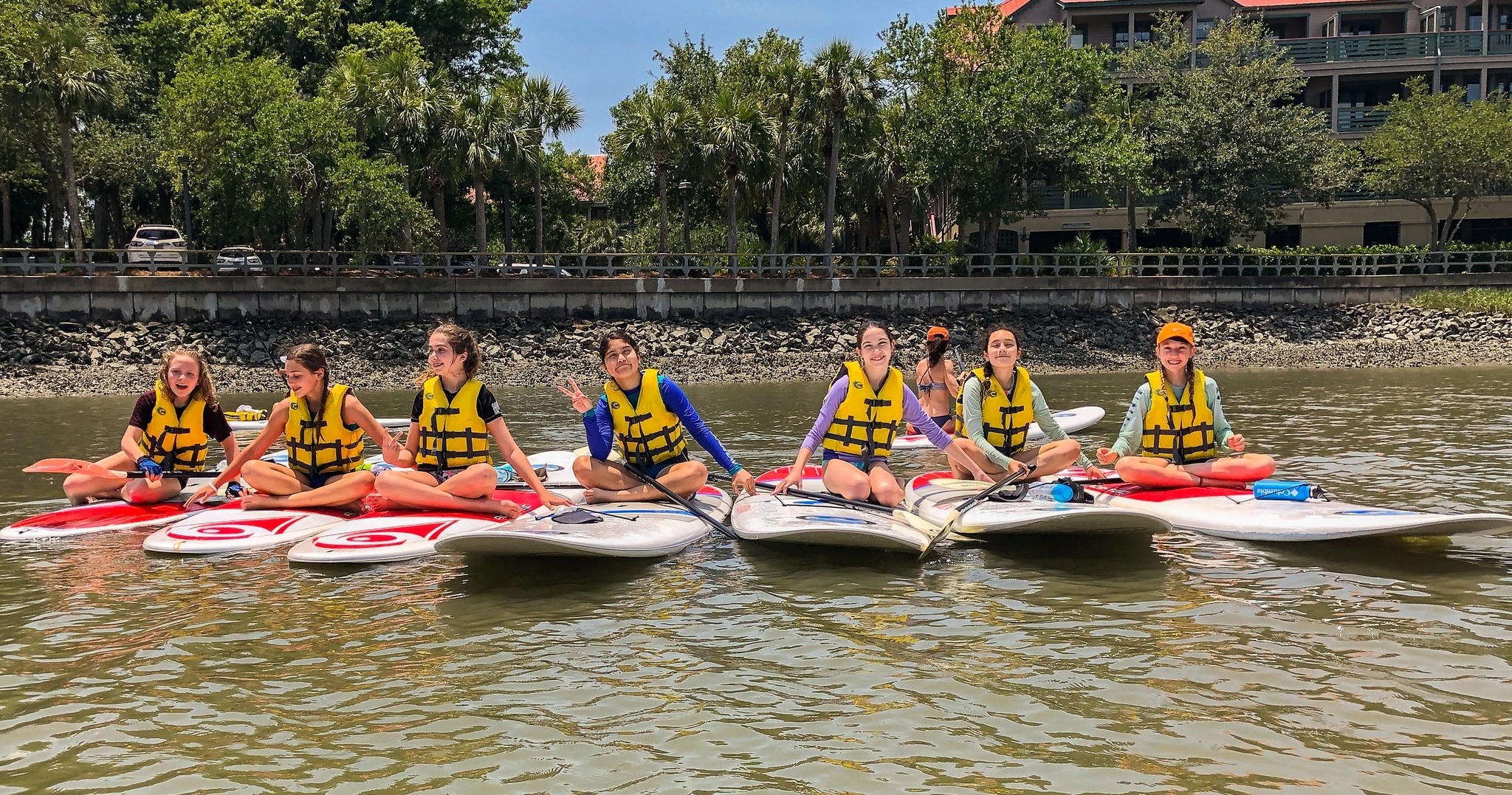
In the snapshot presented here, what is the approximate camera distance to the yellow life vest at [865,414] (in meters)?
9.06

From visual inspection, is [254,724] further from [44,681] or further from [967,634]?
[967,634]

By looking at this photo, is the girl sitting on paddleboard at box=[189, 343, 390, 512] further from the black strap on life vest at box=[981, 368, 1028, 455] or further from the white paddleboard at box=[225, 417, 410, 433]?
the white paddleboard at box=[225, 417, 410, 433]

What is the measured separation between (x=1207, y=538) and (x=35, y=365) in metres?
26.9

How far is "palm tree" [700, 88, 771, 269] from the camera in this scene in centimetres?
3666

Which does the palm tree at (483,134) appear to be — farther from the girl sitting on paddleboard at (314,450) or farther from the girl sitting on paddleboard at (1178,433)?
the girl sitting on paddleboard at (1178,433)

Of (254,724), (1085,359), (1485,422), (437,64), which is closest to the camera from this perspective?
(254,724)

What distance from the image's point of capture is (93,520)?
369 inches

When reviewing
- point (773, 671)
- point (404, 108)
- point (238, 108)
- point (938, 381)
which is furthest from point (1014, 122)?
point (773, 671)

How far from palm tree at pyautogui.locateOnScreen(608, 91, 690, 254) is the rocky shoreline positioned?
21.7ft

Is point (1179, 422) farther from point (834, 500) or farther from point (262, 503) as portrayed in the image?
point (262, 503)

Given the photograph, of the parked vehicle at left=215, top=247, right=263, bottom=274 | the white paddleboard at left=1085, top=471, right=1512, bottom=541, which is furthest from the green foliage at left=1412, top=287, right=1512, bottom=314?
the parked vehicle at left=215, top=247, right=263, bottom=274

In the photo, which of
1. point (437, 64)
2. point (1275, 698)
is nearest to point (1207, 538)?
point (1275, 698)

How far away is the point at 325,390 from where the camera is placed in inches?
366

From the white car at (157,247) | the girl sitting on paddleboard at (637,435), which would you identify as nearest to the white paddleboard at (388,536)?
the girl sitting on paddleboard at (637,435)
